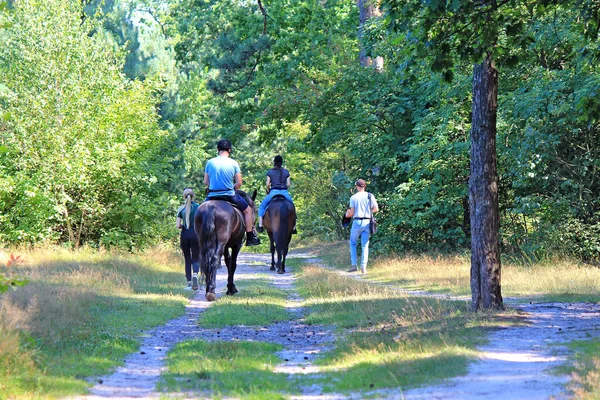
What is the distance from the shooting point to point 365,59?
98.3ft

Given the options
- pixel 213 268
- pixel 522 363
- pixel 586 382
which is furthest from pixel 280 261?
pixel 586 382

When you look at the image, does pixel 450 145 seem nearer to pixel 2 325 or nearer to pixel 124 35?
pixel 2 325

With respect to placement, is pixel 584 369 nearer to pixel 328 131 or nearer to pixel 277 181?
pixel 277 181

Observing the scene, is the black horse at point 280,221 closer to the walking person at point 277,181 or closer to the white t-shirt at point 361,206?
the walking person at point 277,181

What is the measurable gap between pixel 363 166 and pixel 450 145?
5381mm

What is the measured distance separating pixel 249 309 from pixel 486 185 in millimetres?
4342

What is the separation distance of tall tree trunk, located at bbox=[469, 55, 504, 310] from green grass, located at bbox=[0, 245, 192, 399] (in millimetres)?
4435

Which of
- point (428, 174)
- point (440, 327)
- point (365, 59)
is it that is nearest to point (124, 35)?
point (365, 59)

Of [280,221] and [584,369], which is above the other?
[280,221]

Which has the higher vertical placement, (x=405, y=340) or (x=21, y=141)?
(x=21, y=141)

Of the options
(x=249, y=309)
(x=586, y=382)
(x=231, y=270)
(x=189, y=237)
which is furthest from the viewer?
(x=189, y=237)

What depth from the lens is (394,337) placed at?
388 inches

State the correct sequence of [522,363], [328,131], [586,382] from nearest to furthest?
[586,382] → [522,363] → [328,131]

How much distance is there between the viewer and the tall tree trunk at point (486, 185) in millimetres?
11297
